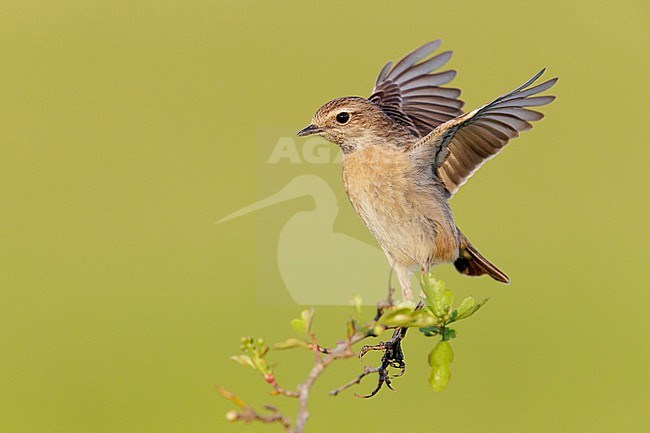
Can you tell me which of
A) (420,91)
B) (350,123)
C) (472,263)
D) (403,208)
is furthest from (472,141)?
(420,91)

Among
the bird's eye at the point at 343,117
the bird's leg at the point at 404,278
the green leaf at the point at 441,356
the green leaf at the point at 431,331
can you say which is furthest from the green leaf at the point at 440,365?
the bird's eye at the point at 343,117

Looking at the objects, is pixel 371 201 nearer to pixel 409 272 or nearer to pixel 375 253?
pixel 409 272

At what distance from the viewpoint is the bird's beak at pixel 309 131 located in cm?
365

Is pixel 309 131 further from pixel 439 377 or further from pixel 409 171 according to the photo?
pixel 439 377

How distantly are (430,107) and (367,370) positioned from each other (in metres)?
2.82

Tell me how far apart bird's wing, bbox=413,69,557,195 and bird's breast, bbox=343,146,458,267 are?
8cm

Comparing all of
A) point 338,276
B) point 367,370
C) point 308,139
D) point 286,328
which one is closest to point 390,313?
point 367,370

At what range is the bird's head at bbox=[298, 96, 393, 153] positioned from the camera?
375 cm

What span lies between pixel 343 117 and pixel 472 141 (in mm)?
608

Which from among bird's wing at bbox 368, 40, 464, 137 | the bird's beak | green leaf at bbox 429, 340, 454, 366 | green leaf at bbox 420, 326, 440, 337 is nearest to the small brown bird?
the bird's beak

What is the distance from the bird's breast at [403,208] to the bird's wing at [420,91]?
26.4 inches

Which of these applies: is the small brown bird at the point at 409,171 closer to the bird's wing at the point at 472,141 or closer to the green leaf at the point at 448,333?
the bird's wing at the point at 472,141

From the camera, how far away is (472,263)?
4000 mm

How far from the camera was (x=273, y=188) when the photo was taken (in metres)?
5.68
